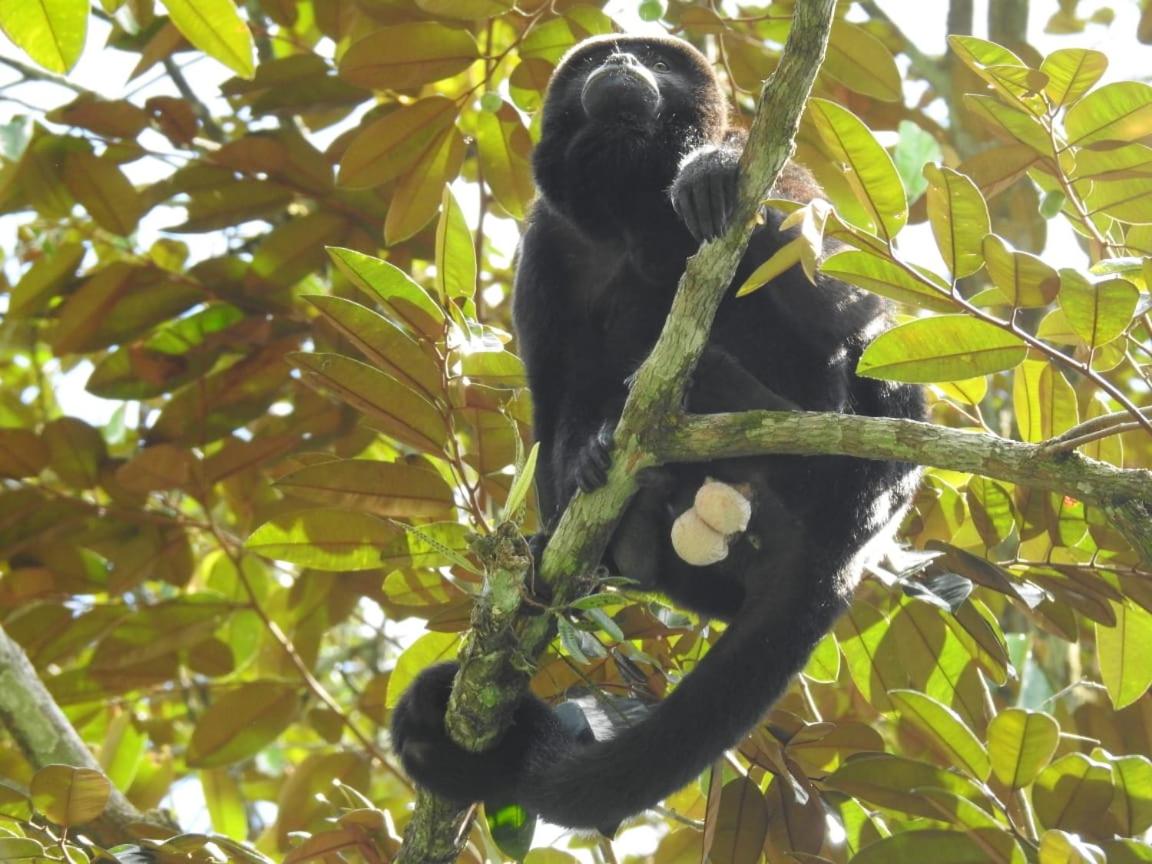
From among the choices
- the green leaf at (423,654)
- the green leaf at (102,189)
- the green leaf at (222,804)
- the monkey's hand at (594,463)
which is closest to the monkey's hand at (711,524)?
the monkey's hand at (594,463)

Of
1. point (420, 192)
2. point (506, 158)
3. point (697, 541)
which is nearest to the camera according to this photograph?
point (697, 541)

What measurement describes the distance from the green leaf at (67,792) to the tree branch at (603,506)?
525mm

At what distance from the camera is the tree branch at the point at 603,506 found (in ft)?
6.24

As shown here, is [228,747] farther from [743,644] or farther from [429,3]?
[429,3]

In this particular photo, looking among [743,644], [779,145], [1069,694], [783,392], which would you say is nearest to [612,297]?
[783,392]

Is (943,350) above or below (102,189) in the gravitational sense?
above

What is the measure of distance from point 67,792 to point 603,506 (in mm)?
1016

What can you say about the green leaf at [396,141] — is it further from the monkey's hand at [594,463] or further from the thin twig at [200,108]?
the thin twig at [200,108]

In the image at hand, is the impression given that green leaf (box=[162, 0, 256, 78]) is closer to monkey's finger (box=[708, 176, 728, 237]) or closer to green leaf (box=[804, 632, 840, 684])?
monkey's finger (box=[708, 176, 728, 237])

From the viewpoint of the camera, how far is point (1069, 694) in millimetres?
3225

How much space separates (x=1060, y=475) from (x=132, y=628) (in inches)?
94.0

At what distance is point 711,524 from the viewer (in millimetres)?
2664

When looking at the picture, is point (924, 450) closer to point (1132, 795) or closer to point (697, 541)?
point (1132, 795)

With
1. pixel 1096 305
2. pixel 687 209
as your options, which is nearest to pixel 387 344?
pixel 687 209
